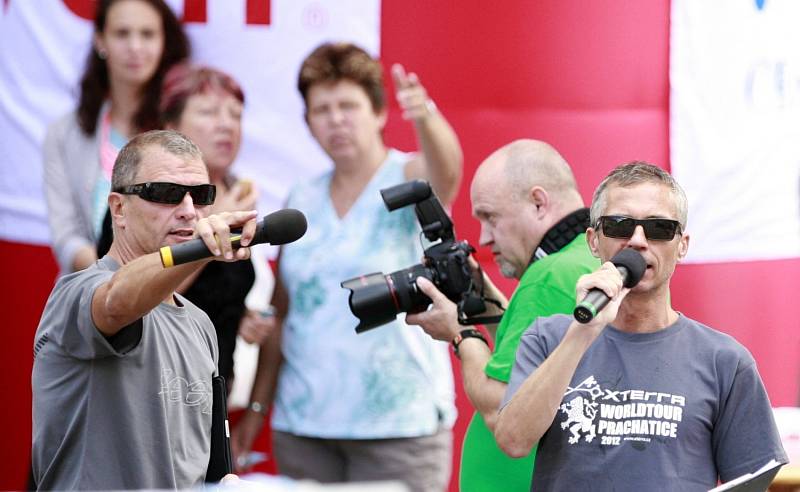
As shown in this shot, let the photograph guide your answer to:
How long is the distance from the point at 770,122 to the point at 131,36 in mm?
2582

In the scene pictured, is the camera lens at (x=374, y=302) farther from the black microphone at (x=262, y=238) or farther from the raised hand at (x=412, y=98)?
the raised hand at (x=412, y=98)

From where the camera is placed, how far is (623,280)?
2.53 metres

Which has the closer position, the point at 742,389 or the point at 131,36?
the point at 742,389

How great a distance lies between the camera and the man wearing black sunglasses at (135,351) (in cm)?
254

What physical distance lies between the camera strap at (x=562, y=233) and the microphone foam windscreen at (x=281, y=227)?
1025mm

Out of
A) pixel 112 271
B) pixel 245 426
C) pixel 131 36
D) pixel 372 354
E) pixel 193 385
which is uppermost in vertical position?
pixel 131 36

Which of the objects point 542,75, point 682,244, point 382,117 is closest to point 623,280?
point 682,244

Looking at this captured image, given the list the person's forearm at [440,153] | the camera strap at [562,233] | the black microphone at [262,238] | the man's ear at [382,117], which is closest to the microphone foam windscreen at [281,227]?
the black microphone at [262,238]

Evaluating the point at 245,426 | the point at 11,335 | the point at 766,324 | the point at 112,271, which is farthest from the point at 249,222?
the point at 766,324

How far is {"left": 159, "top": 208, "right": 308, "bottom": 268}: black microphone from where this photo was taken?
240 centimetres

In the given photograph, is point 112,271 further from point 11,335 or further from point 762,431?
point 11,335

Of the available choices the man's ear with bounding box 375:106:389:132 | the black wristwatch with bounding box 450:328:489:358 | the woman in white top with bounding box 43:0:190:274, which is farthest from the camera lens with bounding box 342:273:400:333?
the woman in white top with bounding box 43:0:190:274

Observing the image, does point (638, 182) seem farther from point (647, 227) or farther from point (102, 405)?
point (102, 405)

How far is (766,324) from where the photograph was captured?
510 cm
